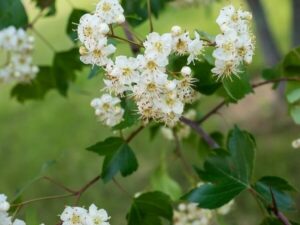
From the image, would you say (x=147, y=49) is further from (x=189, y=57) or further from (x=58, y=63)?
(x=58, y=63)

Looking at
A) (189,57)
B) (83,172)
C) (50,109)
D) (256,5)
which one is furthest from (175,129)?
(50,109)

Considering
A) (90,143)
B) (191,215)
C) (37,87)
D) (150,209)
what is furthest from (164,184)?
(90,143)

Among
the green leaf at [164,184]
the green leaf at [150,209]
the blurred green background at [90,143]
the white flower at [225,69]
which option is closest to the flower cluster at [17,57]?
the green leaf at [164,184]

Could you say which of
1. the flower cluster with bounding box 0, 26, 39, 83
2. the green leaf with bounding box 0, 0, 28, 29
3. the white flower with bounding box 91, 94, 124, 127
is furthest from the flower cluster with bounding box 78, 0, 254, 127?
the flower cluster with bounding box 0, 26, 39, 83

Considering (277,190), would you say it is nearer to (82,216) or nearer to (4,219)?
(82,216)

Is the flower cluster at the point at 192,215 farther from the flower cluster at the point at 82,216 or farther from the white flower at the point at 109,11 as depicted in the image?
the white flower at the point at 109,11

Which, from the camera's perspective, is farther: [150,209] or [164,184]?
[164,184]
